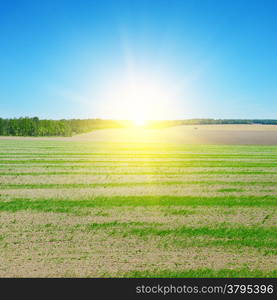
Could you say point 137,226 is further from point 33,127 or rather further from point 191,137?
point 33,127

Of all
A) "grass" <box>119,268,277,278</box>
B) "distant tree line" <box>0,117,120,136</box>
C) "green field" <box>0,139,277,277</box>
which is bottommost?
"grass" <box>119,268,277,278</box>

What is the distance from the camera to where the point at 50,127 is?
3204 inches

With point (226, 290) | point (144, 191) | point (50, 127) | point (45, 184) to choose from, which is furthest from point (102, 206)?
point (50, 127)

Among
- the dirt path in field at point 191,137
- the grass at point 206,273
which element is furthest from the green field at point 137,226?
the dirt path in field at point 191,137

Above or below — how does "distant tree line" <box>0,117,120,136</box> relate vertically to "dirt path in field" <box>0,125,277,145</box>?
above

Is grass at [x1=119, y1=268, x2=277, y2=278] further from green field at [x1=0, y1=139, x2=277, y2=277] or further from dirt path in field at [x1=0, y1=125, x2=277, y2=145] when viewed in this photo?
dirt path in field at [x1=0, y1=125, x2=277, y2=145]

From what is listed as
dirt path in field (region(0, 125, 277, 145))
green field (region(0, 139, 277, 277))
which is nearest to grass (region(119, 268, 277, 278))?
green field (region(0, 139, 277, 277))

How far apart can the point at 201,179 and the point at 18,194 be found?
10.5 metres

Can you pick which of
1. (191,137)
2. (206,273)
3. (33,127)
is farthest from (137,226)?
(33,127)

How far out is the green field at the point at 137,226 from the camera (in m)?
6.70

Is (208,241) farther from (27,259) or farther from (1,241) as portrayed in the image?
(1,241)

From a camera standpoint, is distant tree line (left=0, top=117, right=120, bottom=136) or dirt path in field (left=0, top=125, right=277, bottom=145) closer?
dirt path in field (left=0, top=125, right=277, bottom=145)

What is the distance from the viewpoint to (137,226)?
365 inches

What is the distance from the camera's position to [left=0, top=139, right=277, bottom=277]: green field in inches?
264
